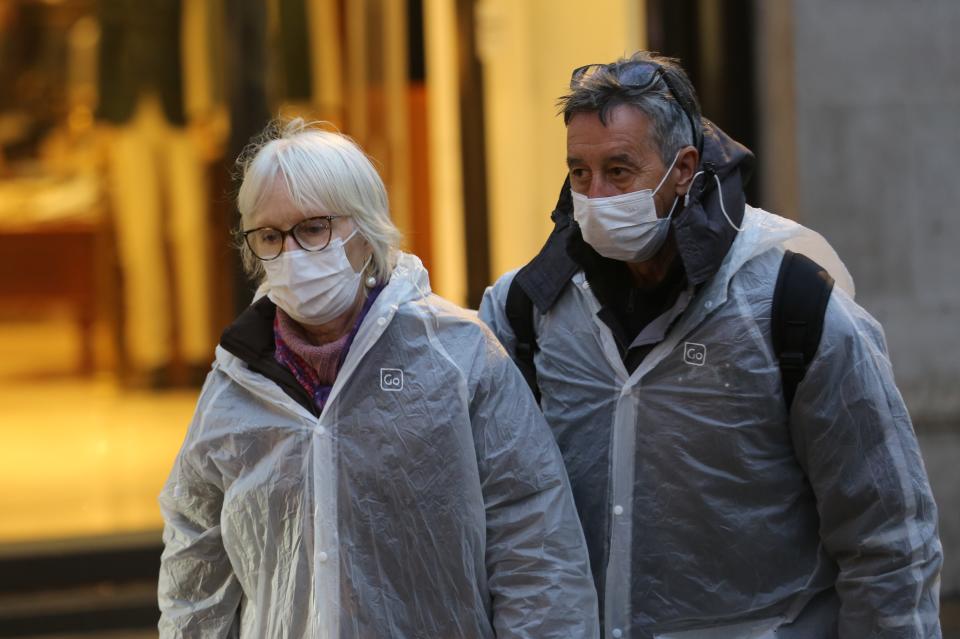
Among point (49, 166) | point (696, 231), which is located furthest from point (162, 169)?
point (696, 231)

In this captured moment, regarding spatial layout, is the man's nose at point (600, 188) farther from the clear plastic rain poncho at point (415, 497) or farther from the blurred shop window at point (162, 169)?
the blurred shop window at point (162, 169)

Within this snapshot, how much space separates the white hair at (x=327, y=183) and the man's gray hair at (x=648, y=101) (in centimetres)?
37

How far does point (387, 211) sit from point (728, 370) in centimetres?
67

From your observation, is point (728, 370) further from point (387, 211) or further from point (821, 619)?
point (387, 211)

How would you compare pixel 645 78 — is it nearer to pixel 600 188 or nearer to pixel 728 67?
pixel 600 188

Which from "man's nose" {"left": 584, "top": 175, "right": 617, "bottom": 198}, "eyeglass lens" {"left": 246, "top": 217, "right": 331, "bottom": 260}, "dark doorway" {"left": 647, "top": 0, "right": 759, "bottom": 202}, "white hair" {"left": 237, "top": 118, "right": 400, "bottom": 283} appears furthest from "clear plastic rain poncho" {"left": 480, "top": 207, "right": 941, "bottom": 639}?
"dark doorway" {"left": 647, "top": 0, "right": 759, "bottom": 202}

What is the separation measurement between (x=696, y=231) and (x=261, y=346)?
2.58ft

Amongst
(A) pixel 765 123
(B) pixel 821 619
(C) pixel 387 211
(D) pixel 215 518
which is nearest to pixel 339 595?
(D) pixel 215 518

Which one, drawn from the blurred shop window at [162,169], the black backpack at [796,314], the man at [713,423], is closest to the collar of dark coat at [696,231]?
the man at [713,423]

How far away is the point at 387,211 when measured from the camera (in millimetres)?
2469

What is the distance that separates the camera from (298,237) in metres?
2.37

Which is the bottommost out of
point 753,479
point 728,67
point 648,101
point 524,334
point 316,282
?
point 753,479

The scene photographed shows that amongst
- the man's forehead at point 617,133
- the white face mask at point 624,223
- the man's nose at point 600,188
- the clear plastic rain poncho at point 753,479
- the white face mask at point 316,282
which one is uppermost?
the man's forehead at point 617,133

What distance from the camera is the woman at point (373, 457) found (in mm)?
2311
